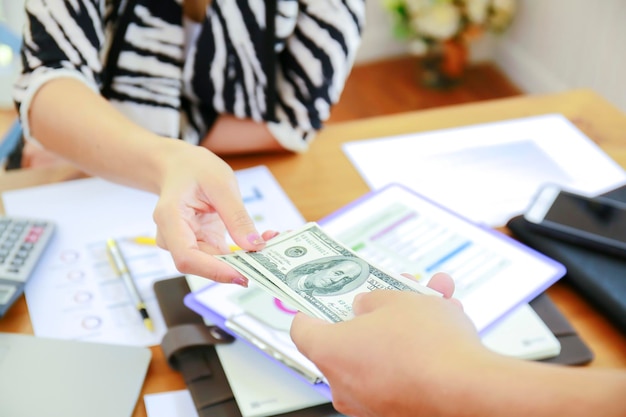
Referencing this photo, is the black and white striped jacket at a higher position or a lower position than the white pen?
higher

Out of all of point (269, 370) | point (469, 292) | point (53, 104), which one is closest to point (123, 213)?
point (53, 104)

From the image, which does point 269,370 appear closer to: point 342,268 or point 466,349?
point 342,268

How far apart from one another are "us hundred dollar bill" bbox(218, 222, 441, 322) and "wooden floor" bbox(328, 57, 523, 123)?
2059 millimetres

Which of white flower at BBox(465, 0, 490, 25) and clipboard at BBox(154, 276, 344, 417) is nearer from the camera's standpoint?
clipboard at BBox(154, 276, 344, 417)

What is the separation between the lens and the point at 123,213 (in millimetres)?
1005

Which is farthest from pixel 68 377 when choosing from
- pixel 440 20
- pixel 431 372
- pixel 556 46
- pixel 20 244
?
pixel 556 46

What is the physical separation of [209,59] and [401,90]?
1951 mm

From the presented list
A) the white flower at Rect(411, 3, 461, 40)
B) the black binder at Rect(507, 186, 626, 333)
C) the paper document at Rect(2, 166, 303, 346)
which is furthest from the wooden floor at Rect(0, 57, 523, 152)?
the black binder at Rect(507, 186, 626, 333)

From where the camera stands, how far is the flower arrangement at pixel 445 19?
8.98 feet

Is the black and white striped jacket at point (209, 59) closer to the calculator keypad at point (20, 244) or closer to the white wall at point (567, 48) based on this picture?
the calculator keypad at point (20, 244)

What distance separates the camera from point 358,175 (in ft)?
3.57

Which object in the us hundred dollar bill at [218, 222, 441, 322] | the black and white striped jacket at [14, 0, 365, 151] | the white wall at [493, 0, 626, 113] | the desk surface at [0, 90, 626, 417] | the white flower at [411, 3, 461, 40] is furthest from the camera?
the white flower at [411, 3, 461, 40]

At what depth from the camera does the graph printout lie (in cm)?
82

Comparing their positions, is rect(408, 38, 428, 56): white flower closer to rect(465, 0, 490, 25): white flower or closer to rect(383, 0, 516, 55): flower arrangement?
rect(383, 0, 516, 55): flower arrangement
